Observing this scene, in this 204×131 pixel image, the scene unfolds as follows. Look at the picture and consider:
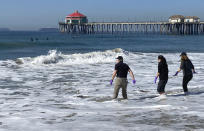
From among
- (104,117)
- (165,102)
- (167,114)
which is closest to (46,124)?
(104,117)

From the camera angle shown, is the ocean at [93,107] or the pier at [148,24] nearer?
the ocean at [93,107]

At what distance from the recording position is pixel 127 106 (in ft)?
30.6

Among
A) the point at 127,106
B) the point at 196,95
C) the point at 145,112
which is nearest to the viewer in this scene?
the point at 145,112

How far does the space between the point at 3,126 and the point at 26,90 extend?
5.19m

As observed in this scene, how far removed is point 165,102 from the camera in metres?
9.80

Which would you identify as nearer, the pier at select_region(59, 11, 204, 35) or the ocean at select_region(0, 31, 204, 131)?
the ocean at select_region(0, 31, 204, 131)

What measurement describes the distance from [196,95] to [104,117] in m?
4.15

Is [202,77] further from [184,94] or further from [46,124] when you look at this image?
[46,124]

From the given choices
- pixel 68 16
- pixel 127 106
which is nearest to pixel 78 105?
pixel 127 106

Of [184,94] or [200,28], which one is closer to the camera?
[184,94]

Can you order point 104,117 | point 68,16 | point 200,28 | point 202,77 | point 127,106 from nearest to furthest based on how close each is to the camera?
point 104,117 → point 127,106 → point 202,77 → point 200,28 → point 68,16

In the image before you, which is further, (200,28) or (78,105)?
(200,28)

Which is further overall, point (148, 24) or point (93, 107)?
point (148, 24)

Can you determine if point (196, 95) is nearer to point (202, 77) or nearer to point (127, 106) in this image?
point (127, 106)
